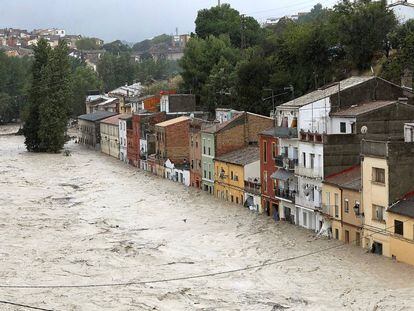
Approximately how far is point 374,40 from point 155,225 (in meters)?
29.9

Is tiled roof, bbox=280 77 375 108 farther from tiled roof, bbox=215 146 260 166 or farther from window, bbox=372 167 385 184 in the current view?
window, bbox=372 167 385 184

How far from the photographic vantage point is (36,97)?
108 m

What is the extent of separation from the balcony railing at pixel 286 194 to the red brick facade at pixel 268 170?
3.13ft

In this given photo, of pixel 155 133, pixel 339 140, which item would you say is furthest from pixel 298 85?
pixel 339 140

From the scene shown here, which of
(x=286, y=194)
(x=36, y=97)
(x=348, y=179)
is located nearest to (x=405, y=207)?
(x=348, y=179)

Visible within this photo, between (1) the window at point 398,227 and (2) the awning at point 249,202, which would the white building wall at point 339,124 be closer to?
(2) the awning at point 249,202

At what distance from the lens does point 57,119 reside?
104188 millimetres

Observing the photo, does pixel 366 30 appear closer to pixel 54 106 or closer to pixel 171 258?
pixel 171 258

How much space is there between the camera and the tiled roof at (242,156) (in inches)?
2334

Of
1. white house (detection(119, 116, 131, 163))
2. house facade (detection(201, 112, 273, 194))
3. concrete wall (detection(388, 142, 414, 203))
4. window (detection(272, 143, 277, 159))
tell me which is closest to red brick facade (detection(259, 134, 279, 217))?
window (detection(272, 143, 277, 159))

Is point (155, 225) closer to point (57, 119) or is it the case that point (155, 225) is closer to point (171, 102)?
point (171, 102)

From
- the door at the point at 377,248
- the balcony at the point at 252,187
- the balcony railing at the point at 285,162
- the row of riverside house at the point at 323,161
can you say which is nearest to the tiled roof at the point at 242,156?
the row of riverside house at the point at 323,161

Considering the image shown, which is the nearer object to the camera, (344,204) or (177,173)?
(344,204)

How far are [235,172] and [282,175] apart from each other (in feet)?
31.6
